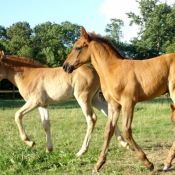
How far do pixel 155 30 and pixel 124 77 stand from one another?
5330cm

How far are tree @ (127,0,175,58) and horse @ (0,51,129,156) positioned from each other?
4789cm

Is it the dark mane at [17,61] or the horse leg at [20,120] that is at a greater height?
the dark mane at [17,61]

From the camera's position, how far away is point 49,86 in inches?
327

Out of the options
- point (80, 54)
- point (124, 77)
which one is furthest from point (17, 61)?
point (124, 77)

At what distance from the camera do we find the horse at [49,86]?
317 inches

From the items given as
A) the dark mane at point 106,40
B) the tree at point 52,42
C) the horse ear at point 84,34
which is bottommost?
the tree at point 52,42

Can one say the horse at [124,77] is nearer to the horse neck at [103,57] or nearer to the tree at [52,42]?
the horse neck at [103,57]

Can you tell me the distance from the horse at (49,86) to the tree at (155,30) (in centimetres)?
4789

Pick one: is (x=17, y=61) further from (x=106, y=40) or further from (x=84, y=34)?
(x=106, y=40)

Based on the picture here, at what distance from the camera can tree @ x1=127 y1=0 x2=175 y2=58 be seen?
55969 mm

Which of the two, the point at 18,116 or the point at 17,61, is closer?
the point at 18,116

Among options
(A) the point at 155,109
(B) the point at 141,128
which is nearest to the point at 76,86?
(B) the point at 141,128

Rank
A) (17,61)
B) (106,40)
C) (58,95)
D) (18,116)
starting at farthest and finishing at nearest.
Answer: (17,61) → (58,95) → (18,116) → (106,40)

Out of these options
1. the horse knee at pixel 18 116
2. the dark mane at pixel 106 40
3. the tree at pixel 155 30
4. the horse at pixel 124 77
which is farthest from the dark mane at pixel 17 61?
the tree at pixel 155 30
